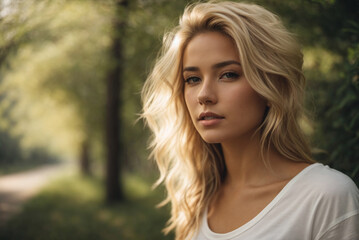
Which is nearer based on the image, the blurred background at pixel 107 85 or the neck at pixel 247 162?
the neck at pixel 247 162

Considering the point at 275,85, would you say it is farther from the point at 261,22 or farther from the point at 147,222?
the point at 147,222

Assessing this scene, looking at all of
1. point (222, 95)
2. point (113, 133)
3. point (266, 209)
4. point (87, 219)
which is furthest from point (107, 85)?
point (266, 209)

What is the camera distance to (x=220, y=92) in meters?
1.85

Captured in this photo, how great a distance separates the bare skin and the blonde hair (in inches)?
2.9

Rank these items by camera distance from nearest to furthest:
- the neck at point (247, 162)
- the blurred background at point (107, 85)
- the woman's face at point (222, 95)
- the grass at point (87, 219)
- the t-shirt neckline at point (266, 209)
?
the t-shirt neckline at point (266, 209) → the woman's face at point (222, 95) → the neck at point (247, 162) → the blurred background at point (107, 85) → the grass at point (87, 219)

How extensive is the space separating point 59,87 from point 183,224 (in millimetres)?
13148

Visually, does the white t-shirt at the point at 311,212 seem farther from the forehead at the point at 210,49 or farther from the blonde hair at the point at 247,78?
the forehead at the point at 210,49

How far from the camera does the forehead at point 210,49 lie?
6.13 feet

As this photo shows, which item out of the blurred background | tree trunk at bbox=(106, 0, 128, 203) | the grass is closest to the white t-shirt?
the blurred background

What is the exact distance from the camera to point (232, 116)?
1.84 meters

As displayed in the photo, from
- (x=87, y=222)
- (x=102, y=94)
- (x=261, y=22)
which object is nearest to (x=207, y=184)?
(x=261, y=22)

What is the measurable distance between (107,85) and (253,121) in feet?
30.7

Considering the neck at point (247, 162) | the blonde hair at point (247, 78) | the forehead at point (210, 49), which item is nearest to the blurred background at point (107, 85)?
the blonde hair at point (247, 78)

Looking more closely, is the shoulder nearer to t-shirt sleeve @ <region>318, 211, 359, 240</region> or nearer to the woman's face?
t-shirt sleeve @ <region>318, 211, 359, 240</region>
